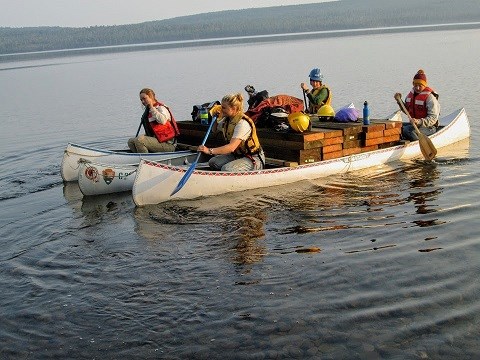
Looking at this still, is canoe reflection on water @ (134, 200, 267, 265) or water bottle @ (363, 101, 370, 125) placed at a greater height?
water bottle @ (363, 101, 370, 125)

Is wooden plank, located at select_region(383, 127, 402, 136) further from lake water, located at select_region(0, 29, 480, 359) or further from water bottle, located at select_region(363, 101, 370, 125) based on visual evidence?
lake water, located at select_region(0, 29, 480, 359)

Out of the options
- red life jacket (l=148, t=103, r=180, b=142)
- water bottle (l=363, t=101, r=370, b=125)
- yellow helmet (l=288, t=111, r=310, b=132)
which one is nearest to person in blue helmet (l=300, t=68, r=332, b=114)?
water bottle (l=363, t=101, r=370, b=125)

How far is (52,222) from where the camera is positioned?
1123 centimetres

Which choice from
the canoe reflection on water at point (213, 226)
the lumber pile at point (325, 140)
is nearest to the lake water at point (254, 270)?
the canoe reflection on water at point (213, 226)

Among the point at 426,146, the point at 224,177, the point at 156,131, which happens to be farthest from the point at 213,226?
the point at 426,146

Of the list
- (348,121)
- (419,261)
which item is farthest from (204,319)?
(348,121)

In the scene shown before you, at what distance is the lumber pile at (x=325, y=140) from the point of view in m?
12.4

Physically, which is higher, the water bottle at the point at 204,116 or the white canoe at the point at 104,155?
the water bottle at the point at 204,116

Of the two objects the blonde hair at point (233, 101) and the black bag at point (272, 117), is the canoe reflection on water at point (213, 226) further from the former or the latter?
the black bag at point (272, 117)

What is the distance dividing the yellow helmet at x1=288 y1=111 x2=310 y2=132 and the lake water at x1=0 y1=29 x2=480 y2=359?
1.01 m

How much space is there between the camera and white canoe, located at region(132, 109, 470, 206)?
11.3m

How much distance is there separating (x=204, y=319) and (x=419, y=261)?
282 cm

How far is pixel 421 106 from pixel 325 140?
3.04 meters

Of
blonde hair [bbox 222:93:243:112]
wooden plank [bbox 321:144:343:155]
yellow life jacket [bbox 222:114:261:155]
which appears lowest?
wooden plank [bbox 321:144:343:155]
